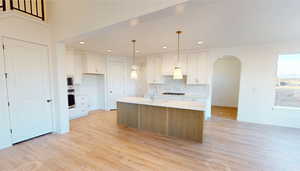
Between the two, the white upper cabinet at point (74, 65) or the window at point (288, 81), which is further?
the white upper cabinet at point (74, 65)

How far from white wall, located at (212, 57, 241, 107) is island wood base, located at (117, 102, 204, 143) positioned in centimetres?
483

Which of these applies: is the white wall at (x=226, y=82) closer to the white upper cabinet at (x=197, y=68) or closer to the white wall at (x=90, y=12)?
the white upper cabinet at (x=197, y=68)

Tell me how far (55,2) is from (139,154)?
3765 mm

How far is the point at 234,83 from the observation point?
6.63 m

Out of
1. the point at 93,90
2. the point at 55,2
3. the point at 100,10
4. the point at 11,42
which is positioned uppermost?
the point at 55,2

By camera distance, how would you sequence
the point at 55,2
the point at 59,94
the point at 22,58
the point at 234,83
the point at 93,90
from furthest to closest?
1. the point at 234,83
2. the point at 93,90
3. the point at 59,94
4. the point at 55,2
5. the point at 22,58

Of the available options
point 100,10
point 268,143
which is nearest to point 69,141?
point 100,10

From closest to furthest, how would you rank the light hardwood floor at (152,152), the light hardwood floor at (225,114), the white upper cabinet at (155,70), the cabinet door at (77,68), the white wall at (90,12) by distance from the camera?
the white wall at (90,12), the light hardwood floor at (152,152), the cabinet door at (77,68), the light hardwood floor at (225,114), the white upper cabinet at (155,70)

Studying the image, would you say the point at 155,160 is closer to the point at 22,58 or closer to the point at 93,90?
the point at 22,58

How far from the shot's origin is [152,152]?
2523 mm

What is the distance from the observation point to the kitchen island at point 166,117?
2.96m

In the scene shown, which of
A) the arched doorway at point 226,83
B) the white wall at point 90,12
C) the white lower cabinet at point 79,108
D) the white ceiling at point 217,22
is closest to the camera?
the white wall at point 90,12

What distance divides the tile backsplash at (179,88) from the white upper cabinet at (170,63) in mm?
515

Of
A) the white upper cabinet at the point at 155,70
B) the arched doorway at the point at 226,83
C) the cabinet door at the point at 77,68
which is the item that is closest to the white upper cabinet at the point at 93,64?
the cabinet door at the point at 77,68
